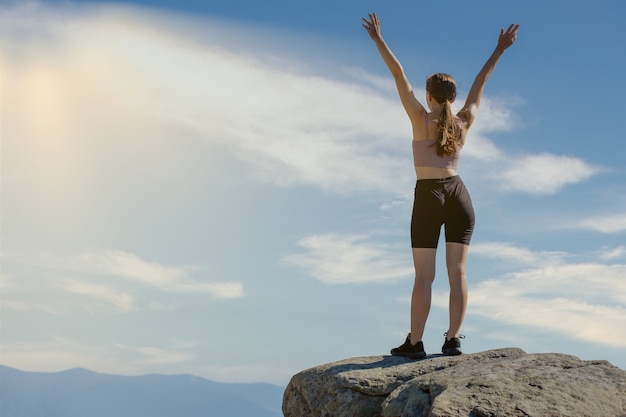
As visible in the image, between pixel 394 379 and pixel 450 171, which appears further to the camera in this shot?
pixel 450 171

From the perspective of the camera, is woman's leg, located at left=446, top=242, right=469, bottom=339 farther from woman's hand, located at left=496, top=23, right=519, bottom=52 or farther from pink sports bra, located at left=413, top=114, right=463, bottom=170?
woman's hand, located at left=496, top=23, right=519, bottom=52

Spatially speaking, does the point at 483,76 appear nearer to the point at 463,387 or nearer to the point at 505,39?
the point at 505,39

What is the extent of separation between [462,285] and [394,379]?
1803 millimetres

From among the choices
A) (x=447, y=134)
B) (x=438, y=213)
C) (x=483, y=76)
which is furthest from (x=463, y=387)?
(x=483, y=76)

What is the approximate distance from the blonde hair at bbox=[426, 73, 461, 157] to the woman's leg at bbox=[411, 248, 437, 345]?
148 cm

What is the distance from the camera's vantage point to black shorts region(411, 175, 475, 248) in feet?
35.7

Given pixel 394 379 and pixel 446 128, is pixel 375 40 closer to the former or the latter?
pixel 446 128

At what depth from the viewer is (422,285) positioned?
1079cm

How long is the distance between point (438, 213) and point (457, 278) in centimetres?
100

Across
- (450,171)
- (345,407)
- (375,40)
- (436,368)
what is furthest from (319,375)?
(375,40)

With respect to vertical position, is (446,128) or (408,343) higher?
→ (446,128)

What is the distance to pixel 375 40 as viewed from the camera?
11312 millimetres

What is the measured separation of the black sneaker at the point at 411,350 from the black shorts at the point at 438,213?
1448mm

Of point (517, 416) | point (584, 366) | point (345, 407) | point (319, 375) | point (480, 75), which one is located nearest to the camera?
point (517, 416)
